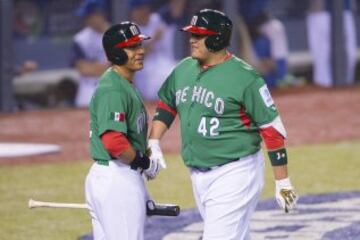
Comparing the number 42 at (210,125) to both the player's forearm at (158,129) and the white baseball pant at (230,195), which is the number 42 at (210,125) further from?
the player's forearm at (158,129)

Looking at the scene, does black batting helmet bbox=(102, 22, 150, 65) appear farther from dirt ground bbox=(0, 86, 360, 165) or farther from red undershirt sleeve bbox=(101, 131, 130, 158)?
dirt ground bbox=(0, 86, 360, 165)

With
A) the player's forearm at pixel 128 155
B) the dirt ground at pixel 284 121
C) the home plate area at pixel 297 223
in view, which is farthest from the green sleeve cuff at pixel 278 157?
the dirt ground at pixel 284 121

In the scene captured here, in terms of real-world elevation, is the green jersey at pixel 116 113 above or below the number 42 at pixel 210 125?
above

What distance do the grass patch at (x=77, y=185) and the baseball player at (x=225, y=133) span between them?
7.29 ft

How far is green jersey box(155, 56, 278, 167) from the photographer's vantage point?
5.65 m

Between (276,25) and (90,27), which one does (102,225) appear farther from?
(276,25)

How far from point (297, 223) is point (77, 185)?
2.59 metres

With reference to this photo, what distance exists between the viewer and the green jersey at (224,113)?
18.5ft

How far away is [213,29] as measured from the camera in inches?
227

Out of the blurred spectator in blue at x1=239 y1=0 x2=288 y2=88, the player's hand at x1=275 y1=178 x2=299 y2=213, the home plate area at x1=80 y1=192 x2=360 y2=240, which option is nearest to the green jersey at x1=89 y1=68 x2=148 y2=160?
the player's hand at x1=275 y1=178 x2=299 y2=213

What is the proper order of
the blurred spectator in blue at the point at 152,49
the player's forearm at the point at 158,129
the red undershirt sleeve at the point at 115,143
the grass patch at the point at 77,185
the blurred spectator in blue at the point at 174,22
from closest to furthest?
the red undershirt sleeve at the point at 115,143 → the player's forearm at the point at 158,129 → the grass patch at the point at 77,185 → the blurred spectator in blue at the point at 152,49 → the blurred spectator in blue at the point at 174,22

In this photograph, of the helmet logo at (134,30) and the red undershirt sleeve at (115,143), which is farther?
the helmet logo at (134,30)

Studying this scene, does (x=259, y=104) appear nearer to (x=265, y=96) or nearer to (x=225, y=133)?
(x=265, y=96)

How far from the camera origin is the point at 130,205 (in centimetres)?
547
